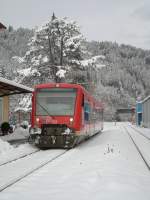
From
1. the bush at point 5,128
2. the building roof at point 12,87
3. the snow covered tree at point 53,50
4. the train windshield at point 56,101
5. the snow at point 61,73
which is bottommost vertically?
the bush at point 5,128

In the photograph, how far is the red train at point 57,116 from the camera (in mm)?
19094

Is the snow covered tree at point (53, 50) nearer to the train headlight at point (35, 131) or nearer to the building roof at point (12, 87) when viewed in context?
the building roof at point (12, 87)

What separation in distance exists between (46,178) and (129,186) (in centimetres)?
207

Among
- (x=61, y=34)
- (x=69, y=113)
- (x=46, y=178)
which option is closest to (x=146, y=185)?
(x=46, y=178)

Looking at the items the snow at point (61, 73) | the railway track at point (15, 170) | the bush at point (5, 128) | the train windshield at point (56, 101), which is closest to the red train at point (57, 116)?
the train windshield at point (56, 101)

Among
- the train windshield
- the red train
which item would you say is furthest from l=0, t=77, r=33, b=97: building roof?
the train windshield

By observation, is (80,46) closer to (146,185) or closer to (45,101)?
(45,101)

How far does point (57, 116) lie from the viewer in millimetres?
19297

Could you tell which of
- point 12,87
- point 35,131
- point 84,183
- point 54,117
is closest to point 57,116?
point 54,117

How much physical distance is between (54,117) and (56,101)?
29.3 inches

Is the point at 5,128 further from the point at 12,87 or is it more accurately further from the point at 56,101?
the point at 56,101

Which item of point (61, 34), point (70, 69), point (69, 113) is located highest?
point (61, 34)

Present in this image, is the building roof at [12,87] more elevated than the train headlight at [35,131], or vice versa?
the building roof at [12,87]

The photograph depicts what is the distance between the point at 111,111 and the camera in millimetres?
131125
